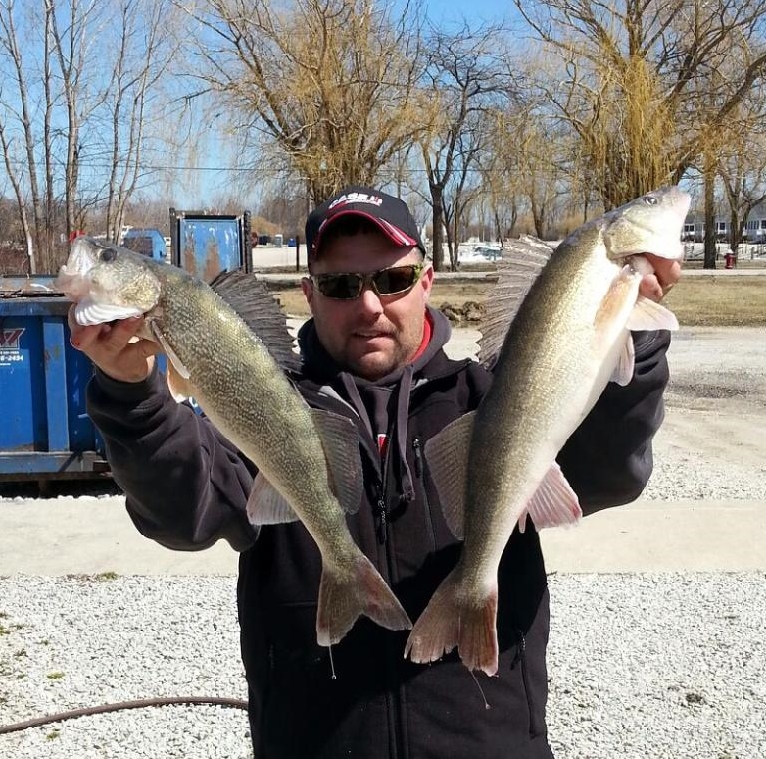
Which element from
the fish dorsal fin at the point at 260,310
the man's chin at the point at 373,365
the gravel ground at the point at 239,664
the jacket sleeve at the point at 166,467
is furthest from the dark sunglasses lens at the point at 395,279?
the gravel ground at the point at 239,664

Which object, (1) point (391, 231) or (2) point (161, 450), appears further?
(1) point (391, 231)

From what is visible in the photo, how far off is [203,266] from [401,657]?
8236 mm

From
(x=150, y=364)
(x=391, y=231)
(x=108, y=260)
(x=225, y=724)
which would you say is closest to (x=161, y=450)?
(x=150, y=364)

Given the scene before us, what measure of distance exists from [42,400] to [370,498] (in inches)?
213

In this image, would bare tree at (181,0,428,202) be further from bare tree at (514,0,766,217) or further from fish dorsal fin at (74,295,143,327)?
fish dorsal fin at (74,295,143,327)

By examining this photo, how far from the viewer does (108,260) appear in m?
1.94

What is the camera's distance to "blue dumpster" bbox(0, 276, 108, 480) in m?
6.84

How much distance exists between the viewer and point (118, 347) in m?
1.94

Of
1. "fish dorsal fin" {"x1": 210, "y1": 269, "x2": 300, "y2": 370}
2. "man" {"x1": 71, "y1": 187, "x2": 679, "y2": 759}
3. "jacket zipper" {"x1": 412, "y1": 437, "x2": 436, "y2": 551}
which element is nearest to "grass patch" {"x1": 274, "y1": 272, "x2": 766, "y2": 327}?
"man" {"x1": 71, "y1": 187, "x2": 679, "y2": 759}

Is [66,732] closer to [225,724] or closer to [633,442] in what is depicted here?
[225,724]

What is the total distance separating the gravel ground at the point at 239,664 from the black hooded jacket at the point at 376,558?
1.82 metres

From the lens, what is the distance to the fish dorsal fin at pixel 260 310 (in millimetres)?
2014

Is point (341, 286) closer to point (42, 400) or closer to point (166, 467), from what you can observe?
point (166, 467)

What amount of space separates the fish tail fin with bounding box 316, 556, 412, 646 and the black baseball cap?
905mm
